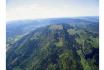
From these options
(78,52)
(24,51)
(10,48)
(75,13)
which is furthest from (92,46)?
(10,48)

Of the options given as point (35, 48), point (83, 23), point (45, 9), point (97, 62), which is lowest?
point (97, 62)

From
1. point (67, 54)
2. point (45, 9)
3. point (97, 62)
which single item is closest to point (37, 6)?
point (45, 9)

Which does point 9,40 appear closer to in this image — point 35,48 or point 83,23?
point 35,48

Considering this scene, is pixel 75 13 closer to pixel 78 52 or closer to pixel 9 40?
pixel 78 52

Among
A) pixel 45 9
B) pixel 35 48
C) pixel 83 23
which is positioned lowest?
pixel 35 48

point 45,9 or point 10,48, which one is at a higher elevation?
point 45,9

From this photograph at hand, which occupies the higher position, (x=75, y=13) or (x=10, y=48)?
(x=75, y=13)
